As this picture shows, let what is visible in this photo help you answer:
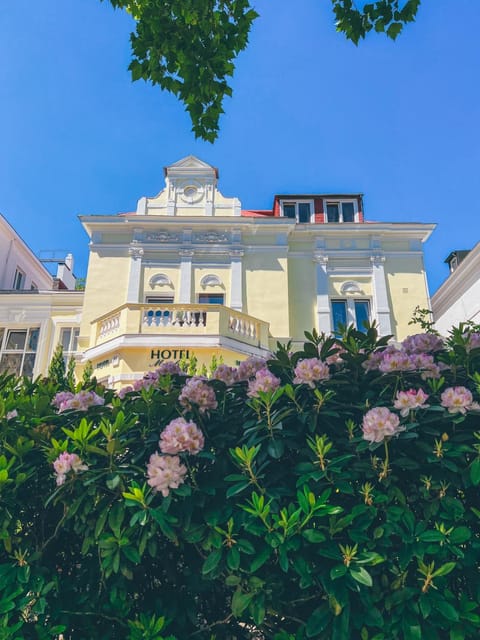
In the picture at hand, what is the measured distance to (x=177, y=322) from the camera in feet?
44.7

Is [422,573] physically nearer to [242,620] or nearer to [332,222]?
[242,620]

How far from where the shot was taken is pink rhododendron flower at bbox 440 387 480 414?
7.22 ft

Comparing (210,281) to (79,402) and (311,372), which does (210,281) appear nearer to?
(79,402)

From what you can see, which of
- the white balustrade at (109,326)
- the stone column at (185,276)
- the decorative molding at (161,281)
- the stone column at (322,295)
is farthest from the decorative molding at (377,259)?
the white balustrade at (109,326)

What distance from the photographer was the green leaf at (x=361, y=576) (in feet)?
6.04

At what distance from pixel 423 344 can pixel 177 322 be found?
11135mm

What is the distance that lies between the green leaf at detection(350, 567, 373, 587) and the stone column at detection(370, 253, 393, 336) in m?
14.7

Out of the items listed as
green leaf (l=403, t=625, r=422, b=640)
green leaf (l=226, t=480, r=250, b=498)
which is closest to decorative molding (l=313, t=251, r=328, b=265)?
green leaf (l=226, t=480, r=250, b=498)

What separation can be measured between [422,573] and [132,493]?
129 cm

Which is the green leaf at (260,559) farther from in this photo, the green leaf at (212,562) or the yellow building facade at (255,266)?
the yellow building facade at (255,266)

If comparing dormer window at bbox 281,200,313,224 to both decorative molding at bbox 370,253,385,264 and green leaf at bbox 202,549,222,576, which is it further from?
green leaf at bbox 202,549,222,576

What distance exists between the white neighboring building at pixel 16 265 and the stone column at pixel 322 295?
13.4m

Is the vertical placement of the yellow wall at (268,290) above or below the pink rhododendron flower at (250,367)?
above

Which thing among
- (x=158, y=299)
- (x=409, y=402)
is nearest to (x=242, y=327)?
(x=158, y=299)
